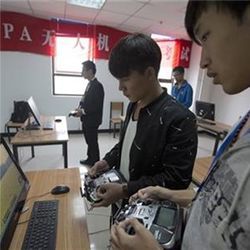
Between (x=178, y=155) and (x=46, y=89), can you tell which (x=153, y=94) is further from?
(x=46, y=89)

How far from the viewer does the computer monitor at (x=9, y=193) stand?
78 centimetres

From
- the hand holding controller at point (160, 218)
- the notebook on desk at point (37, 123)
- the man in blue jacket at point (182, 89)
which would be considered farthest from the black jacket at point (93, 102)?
the hand holding controller at point (160, 218)

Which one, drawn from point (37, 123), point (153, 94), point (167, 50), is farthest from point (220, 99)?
point (153, 94)

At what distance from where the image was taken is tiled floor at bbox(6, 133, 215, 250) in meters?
1.97

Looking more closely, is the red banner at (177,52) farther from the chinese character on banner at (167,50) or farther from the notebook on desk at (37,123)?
the notebook on desk at (37,123)

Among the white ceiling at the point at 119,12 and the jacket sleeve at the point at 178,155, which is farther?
the white ceiling at the point at 119,12

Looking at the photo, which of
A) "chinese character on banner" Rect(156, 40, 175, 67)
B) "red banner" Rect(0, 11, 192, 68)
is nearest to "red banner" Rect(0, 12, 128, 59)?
"red banner" Rect(0, 11, 192, 68)

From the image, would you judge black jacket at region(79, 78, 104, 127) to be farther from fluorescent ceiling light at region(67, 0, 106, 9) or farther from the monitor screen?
fluorescent ceiling light at region(67, 0, 106, 9)

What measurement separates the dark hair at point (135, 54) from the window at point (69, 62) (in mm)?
4124

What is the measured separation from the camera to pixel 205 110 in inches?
163

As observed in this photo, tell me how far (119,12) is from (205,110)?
7.53 ft

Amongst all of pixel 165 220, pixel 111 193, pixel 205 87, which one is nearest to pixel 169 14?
pixel 205 87

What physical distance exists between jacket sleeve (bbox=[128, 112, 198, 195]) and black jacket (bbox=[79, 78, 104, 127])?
241cm

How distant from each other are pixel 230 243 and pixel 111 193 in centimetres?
63
